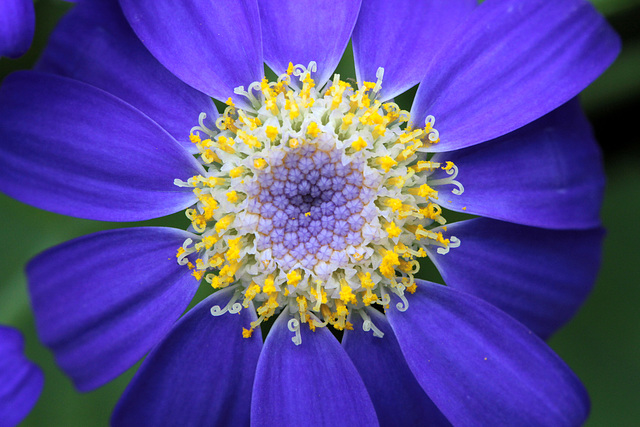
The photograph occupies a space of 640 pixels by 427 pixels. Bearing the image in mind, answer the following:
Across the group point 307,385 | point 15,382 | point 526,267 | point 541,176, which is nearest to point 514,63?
point 541,176

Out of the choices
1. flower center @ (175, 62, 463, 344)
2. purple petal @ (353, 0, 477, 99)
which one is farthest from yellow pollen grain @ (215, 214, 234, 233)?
purple petal @ (353, 0, 477, 99)

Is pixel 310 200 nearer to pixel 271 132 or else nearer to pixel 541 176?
pixel 271 132

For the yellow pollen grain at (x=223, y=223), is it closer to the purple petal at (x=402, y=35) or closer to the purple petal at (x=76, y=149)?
the purple petal at (x=76, y=149)

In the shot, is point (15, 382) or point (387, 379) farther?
point (387, 379)

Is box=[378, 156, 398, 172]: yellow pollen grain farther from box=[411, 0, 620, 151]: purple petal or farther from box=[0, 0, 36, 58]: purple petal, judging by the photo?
box=[0, 0, 36, 58]: purple petal

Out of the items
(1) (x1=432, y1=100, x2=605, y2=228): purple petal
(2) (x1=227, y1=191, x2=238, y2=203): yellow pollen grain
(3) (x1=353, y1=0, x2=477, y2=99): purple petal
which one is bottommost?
(1) (x1=432, y1=100, x2=605, y2=228): purple petal

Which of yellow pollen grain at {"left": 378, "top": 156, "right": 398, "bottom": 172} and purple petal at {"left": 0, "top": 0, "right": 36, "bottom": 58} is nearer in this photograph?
purple petal at {"left": 0, "top": 0, "right": 36, "bottom": 58}
